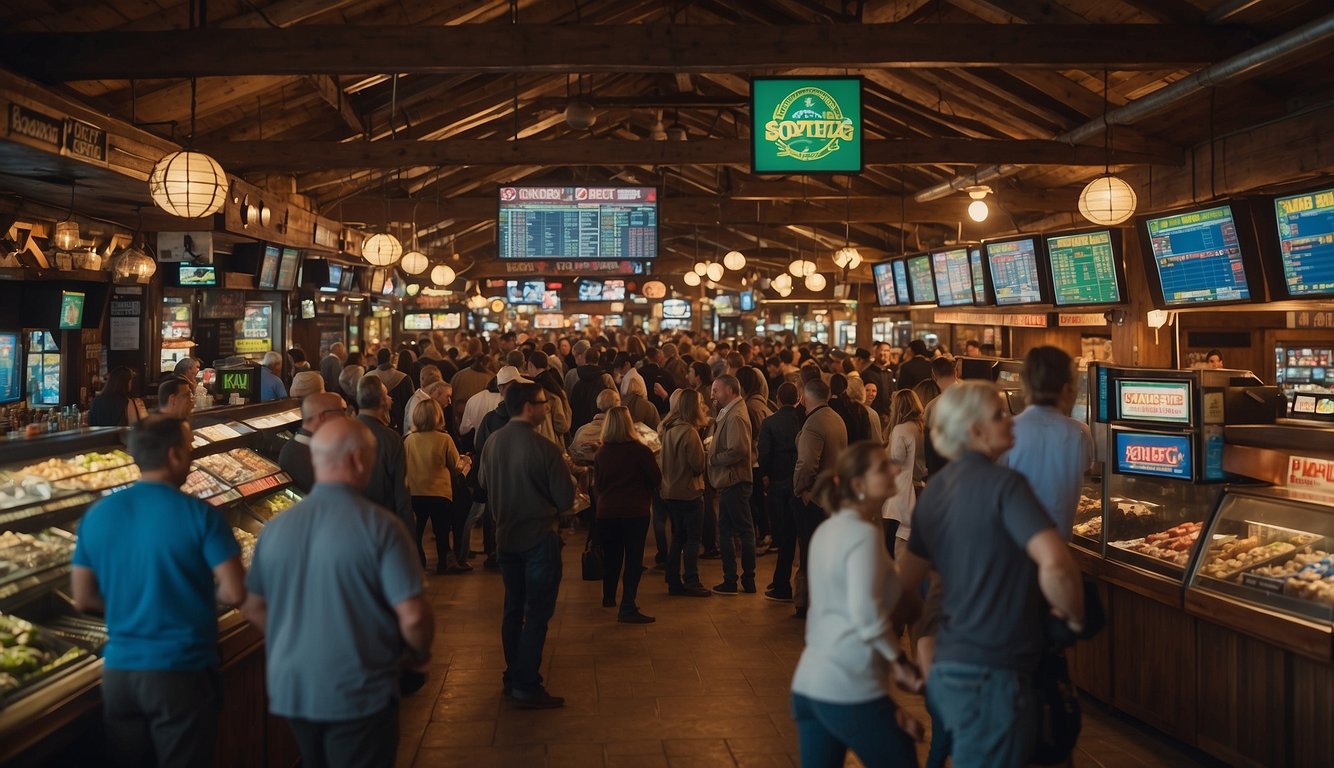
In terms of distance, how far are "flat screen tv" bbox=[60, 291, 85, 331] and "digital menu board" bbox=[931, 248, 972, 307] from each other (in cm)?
951

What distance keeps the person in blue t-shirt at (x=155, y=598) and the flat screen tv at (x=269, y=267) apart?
10903 millimetres

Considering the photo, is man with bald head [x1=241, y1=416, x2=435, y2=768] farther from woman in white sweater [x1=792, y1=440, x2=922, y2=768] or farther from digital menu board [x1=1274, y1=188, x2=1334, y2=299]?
digital menu board [x1=1274, y1=188, x2=1334, y2=299]

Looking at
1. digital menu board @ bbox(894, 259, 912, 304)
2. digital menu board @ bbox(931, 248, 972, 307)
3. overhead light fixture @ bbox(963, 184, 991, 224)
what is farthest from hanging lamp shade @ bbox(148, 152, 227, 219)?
digital menu board @ bbox(894, 259, 912, 304)

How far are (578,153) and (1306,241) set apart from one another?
7.00 meters

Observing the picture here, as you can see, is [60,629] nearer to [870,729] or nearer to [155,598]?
[155,598]

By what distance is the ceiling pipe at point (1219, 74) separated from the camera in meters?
6.64

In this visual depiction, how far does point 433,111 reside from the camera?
47.5ft

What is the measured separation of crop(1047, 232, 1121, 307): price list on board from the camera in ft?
34.4

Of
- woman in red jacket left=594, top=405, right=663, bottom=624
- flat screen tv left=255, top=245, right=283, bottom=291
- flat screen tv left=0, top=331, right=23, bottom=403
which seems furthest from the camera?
flat screen tv left=255, top=245, right=283, bottom=291

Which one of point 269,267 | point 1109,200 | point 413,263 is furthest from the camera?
point 413,263

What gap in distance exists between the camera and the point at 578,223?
42.7ft

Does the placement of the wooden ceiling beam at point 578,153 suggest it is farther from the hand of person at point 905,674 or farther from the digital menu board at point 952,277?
the hand of person at point 905,674

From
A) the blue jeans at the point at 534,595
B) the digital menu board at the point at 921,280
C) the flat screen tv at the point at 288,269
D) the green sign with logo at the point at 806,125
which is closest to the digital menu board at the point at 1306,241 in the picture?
the green sign with logo at the point at 806,125

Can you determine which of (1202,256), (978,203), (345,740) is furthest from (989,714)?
(978,203)
